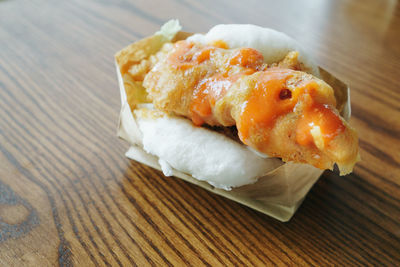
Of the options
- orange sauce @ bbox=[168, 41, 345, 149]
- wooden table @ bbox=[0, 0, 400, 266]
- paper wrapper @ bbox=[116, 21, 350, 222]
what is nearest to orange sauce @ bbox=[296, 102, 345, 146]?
orange sauce @ bbox=[168, 41, 345, 149]

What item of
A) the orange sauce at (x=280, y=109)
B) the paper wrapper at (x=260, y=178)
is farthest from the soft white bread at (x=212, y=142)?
the orange sauce at (x=280, y=109)

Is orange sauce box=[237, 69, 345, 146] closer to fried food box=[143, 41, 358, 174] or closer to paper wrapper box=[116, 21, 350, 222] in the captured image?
fried food box=[143, 41, 358, 174]

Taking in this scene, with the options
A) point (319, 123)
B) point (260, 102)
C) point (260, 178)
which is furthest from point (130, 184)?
point (319, 123)

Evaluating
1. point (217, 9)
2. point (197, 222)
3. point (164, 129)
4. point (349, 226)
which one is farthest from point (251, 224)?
point (217, 9)

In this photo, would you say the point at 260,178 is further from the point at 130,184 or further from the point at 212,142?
the point at 130,184

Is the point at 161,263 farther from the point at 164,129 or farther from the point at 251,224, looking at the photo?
the point at 164,129
